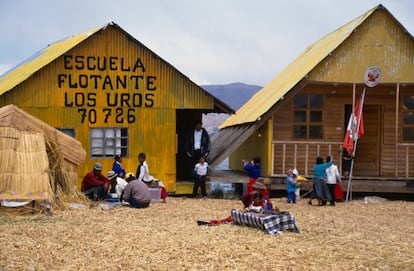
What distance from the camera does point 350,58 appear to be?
1939 cm

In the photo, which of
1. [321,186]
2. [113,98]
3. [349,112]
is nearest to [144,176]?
[113,98]

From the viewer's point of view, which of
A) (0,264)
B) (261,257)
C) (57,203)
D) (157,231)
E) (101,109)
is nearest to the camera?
(0,264)

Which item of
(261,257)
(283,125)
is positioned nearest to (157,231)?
(261,257)

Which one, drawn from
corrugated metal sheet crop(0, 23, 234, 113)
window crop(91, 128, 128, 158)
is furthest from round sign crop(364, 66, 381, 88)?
window crop(91, 128, 128, 158)

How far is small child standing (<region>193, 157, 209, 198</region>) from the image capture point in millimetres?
18828

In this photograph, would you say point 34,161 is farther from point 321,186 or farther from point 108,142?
point 321,186

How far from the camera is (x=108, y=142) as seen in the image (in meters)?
18.9

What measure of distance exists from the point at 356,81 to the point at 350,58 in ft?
2.47

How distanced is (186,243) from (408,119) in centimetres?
1267

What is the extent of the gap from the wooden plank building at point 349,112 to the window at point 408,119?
0.03 meters

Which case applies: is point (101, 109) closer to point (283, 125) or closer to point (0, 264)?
point (283, 125)

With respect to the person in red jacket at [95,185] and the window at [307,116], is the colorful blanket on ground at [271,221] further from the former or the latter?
the window at [307,116]

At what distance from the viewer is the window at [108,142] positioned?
61.6 ft

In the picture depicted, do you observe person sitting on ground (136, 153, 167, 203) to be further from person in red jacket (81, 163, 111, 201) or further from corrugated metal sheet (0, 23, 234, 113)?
corrugated metal sheet (0, 23, 234, 113)
